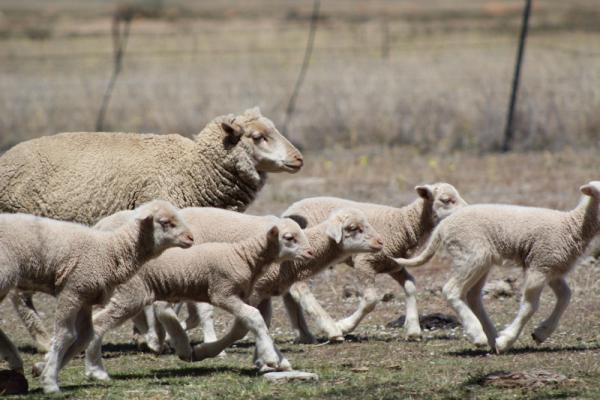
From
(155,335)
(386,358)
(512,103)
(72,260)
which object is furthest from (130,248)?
(512,103)

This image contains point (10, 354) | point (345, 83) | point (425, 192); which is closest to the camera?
point (10, 354)

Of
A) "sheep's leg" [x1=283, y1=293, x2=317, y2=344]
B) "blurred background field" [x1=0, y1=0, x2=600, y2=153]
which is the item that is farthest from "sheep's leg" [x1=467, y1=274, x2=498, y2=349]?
"blurred background field" [x1=0, y1=0, x2=600, y2=153]

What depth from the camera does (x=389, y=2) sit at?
230ft

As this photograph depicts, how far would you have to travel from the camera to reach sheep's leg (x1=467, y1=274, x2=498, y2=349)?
915cm

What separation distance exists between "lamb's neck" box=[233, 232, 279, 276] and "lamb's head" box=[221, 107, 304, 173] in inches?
83.3

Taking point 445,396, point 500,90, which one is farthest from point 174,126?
point 445,396

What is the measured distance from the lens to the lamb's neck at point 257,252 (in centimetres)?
853

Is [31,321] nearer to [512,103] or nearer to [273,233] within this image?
[273,233]

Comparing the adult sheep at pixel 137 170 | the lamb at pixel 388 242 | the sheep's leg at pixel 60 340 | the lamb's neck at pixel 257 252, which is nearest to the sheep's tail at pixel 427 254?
the lamb at pixel 388 242

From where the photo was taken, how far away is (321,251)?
9164 millimetres

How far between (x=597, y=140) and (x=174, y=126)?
7761 millimetres

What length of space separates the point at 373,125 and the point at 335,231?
12.7 m

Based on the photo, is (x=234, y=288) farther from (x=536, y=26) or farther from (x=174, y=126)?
(x=536, y=26)

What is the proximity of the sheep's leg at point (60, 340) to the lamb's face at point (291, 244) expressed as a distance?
1.63 meters
